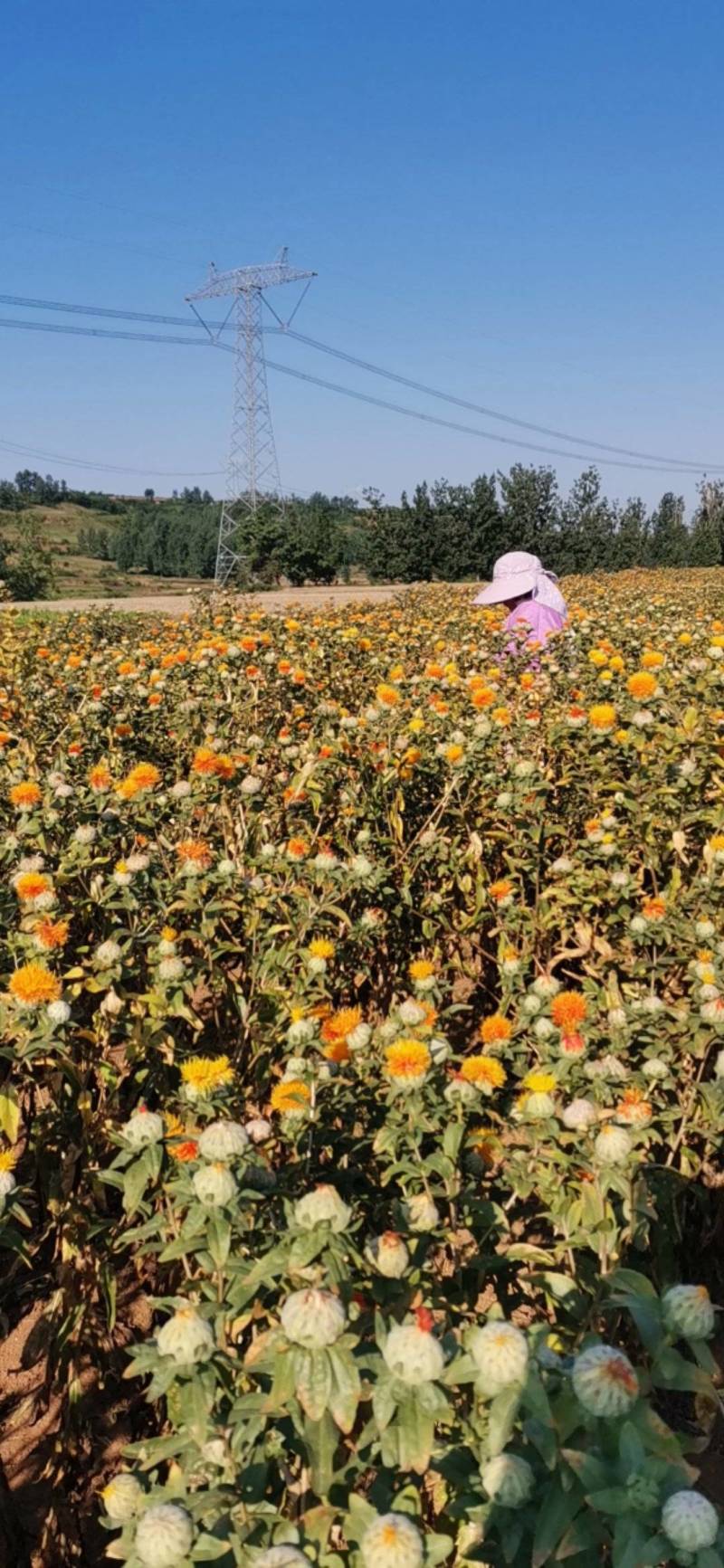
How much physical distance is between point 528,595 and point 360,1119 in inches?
176

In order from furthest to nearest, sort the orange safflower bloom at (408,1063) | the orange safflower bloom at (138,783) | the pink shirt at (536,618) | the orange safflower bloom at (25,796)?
the pink shirt at (536,618) < the orange safflower bloom at (138,783) < the orange safflower bloom at (25,796) < the orange safflower bloom at (408,1063)

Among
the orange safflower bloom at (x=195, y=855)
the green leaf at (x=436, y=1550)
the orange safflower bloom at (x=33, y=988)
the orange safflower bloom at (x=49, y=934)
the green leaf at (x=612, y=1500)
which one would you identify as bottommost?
the green leaf at (x=436, y=1550)

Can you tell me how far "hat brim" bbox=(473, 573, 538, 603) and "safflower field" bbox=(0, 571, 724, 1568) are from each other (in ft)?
3.53

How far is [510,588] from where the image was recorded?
560cm

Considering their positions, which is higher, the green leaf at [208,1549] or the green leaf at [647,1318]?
the green leaf at [647,1318]

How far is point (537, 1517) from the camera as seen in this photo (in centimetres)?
85

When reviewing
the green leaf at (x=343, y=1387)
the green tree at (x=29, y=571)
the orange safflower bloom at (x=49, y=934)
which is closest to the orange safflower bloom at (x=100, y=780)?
the orange safflower bloom at (x=49, y=934)

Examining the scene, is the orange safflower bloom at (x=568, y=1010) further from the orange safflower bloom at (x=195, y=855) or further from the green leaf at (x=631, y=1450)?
the green leaf at (x=631, y=1450)

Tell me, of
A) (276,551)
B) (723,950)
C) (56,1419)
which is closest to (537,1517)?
(723,950)

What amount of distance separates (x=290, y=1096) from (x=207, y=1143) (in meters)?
0.36

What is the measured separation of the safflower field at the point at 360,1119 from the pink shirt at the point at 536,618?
66 centimetres

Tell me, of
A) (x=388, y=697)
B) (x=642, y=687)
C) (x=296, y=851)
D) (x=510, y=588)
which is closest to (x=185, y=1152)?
(x=296, y=851)

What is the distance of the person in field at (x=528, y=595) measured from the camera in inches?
211

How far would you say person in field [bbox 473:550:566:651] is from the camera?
5359 mm
